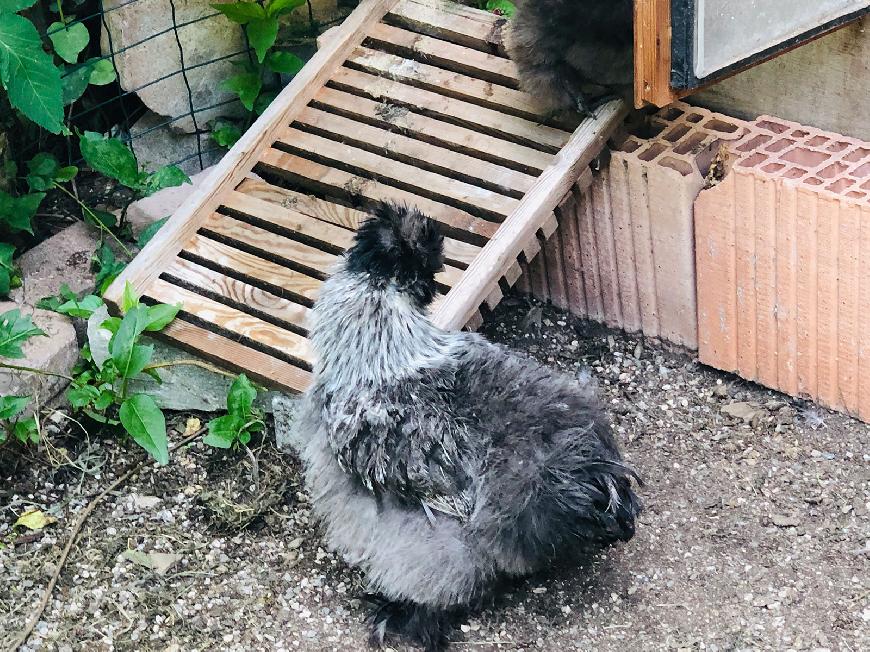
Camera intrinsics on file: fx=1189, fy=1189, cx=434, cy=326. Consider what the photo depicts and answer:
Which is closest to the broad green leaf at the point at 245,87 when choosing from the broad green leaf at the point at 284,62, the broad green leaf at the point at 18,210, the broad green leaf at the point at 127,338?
the broad green leaf at the point at 284,62

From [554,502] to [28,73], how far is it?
2.63m

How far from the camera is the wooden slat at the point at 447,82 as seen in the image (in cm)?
492

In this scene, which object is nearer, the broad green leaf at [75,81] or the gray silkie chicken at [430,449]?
the gray silkie chicken at [430,449]

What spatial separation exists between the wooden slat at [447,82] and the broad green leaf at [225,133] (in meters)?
0.85

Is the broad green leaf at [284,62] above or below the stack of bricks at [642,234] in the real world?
above

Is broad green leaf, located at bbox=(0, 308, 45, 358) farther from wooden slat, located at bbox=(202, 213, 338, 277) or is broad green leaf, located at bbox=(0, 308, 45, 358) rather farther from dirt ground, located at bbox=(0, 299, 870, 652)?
wooden slat, located at bbox=(202, 213, 338, 277)

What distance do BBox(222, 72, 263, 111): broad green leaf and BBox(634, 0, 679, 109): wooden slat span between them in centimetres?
223

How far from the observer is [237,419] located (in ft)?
14.4

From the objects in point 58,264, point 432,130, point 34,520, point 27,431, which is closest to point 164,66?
point 58,264

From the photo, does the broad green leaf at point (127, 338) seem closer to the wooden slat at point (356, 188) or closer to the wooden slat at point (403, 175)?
the wooden slat at point (356, 188)

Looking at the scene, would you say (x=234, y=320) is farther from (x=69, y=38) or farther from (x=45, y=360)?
(x=69, y=38)

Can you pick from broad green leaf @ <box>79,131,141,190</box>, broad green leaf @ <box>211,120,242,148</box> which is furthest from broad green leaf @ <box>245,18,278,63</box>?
broad green leaf @ <box>79,131,141,190</box>

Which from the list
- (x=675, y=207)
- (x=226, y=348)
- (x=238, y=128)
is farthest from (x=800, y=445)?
(x=238, y=128)

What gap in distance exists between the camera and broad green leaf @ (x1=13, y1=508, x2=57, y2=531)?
4.32m
